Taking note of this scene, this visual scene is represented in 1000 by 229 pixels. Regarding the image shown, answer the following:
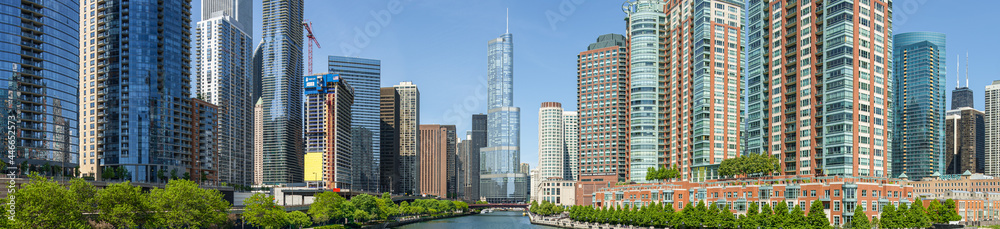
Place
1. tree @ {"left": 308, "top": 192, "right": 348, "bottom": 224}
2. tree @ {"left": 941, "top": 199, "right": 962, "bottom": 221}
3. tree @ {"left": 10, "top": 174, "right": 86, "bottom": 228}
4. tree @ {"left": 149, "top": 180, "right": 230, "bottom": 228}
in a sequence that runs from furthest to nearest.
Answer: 1. tree @ {"left": 308, "top": 192, "right": 348, "bottom": 224}
2. tree @ {"left": 941, "top": 199, "right": 962, "bottom": 221}
3. tree @ {"left": 149, "top": 180, "right": 230, "bottom": 228}
4. tree @ {"left": 10, "top": 174, "right": 86, "bottom": 228}

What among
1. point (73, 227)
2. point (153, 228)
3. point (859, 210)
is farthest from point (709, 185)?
point (73, 227)

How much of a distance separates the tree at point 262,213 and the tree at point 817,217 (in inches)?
4055

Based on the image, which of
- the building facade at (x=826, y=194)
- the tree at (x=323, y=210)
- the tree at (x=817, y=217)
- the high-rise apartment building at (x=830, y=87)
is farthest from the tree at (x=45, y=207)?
the high-rise apartment building at (x=830, y=87)

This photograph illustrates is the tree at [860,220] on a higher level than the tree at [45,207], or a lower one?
lower

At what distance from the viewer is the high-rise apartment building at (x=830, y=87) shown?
159m

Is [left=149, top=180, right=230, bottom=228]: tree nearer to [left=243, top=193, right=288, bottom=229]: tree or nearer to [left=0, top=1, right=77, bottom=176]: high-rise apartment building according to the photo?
[left=243, top=193, right=288, bottom=229]: tree

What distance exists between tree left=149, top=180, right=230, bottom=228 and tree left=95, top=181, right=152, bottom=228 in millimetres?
3616

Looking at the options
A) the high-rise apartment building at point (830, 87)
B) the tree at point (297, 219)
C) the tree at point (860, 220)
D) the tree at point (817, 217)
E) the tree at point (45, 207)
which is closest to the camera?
the tree at point (45, 207)

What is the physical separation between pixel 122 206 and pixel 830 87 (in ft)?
455

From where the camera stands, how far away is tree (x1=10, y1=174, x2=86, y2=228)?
93.6 m

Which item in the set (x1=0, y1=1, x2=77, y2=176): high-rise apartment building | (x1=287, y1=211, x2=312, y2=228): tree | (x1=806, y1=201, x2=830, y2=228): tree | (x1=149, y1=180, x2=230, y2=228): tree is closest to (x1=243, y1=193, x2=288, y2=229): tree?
(x1=287, y1=211, x2=312, y2=228): tree

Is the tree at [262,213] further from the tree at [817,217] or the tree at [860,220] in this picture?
the tree at [860,220]

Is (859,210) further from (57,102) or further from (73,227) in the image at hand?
(57,102)

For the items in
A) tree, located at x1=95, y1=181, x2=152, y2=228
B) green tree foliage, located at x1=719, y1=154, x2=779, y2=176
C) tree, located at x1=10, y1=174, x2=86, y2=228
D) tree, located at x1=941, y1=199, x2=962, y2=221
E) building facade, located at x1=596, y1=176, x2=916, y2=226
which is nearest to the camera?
tree, located at x1=10, y1=174, x2=86, y2=228
